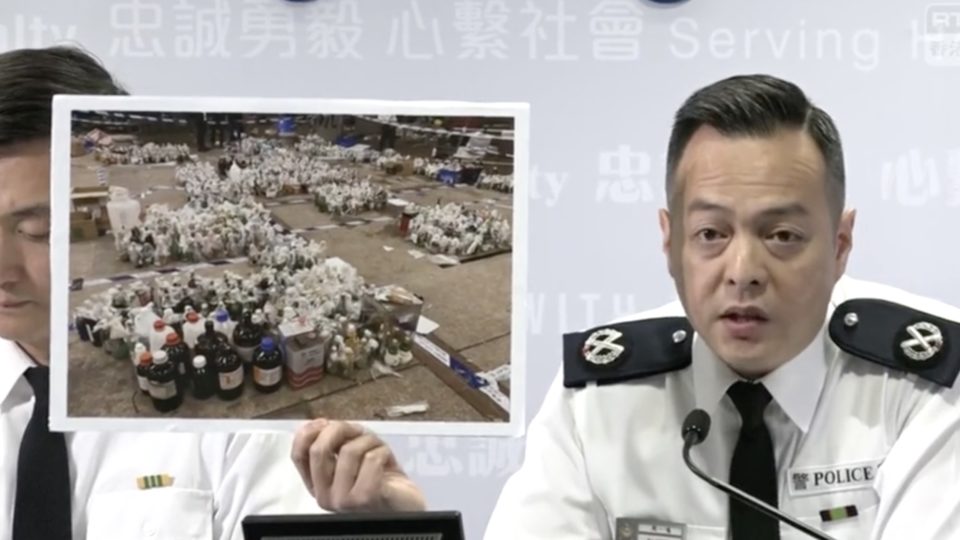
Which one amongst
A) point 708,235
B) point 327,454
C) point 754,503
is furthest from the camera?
point 708,235

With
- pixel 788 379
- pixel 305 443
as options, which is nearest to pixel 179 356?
pixel 305 443

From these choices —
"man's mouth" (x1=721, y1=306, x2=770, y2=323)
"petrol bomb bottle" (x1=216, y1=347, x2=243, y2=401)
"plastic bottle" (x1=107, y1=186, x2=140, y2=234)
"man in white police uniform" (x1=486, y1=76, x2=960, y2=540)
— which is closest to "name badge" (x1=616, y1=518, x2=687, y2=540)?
"man in white police uniform" (x1=486, y1=76, x2=960, y2=540)

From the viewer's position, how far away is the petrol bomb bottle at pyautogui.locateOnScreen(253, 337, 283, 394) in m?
1.07

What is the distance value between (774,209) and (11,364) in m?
0.95

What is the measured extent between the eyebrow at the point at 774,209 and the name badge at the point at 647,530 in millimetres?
366

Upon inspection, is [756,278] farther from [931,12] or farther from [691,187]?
[931,12]

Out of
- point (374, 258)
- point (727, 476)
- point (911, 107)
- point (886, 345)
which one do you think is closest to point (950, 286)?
point (911, 107)

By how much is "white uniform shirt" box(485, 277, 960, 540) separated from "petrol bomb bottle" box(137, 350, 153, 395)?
47cm

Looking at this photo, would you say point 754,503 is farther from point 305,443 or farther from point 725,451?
point 305,443

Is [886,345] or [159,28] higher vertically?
[159,28]

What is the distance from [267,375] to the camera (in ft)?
3.52

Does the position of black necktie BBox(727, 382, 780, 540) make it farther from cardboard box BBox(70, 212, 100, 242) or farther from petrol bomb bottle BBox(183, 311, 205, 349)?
cardboard box BBox(70, 212, 100, 242)

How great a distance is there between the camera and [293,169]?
108 cm

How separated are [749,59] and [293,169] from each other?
1.18 meters
